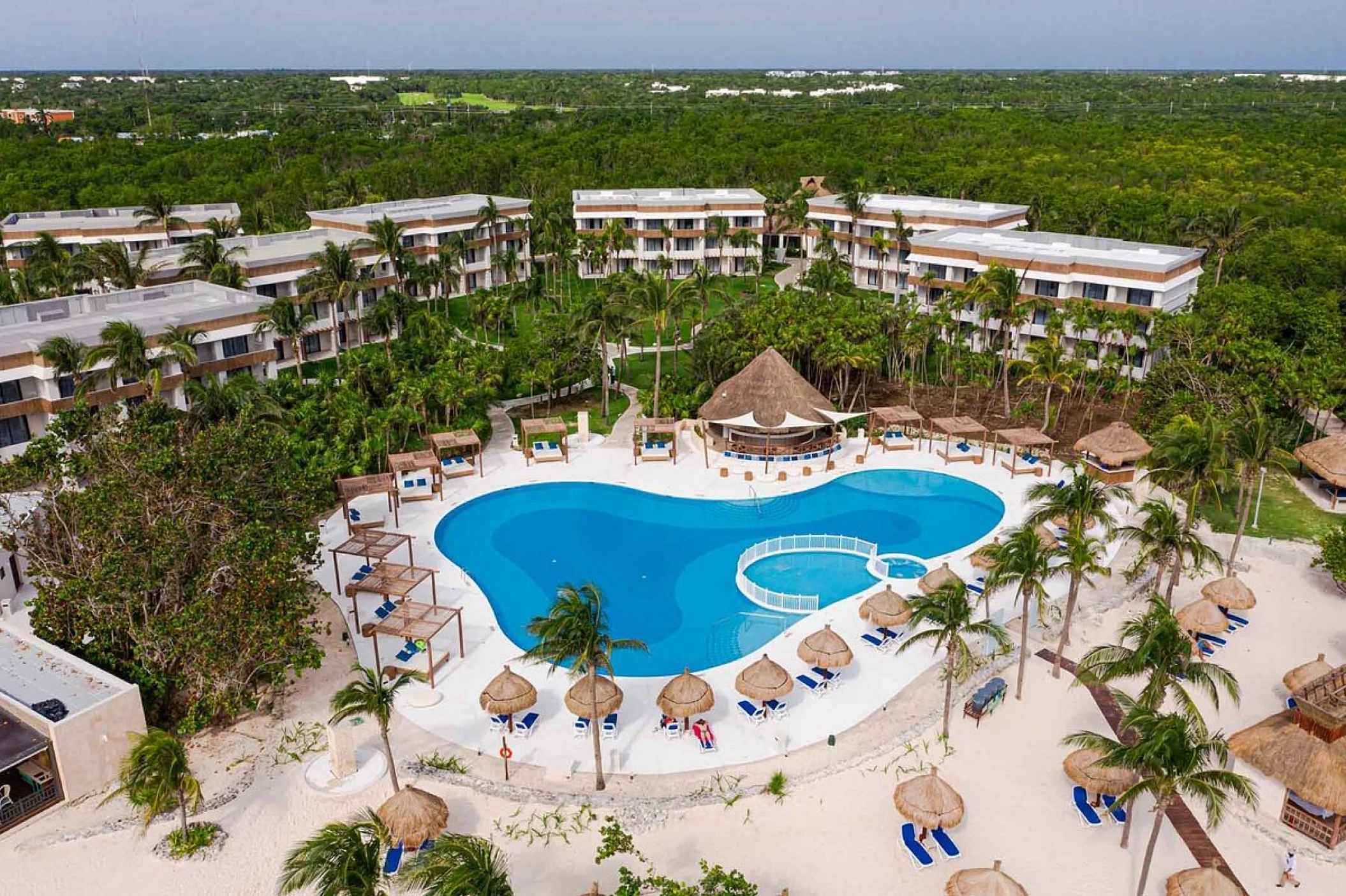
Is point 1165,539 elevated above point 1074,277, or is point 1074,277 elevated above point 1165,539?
point 1074,277

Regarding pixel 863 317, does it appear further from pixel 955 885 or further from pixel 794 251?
pixel 794 251

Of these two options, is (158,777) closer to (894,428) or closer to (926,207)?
(894,428)

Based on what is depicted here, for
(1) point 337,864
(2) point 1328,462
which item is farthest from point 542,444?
→ (2) point 1328,462

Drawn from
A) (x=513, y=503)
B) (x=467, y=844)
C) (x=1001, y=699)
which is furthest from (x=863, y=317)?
(x=467, y=844)

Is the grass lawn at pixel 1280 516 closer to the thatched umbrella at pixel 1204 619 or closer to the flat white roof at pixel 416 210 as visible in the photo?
the thatched umbrella at pixel 1204 619

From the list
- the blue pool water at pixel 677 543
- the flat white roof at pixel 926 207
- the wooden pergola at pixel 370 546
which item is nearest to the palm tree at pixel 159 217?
the blue pool water at pixel 677 543

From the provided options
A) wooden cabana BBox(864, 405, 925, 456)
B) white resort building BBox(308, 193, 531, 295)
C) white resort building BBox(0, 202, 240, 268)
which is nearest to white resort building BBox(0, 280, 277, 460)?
white resort building BBox(308, 193, 531, 295)
